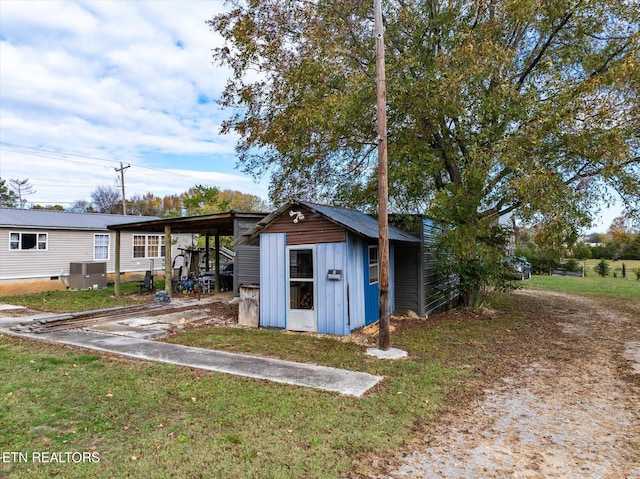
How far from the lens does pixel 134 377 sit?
5.16 meters

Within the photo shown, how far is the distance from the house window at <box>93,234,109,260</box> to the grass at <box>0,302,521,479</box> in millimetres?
12664

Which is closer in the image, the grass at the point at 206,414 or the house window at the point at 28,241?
the grass at the point at 206,414

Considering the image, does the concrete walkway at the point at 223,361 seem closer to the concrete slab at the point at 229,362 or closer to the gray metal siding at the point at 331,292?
the concrete slab at the point at 229,362

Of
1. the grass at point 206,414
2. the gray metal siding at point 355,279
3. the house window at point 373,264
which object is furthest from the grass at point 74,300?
the house window at point 373,264

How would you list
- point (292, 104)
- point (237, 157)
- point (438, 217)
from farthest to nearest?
point (237, 157) < point (292, 104) < point (438, 217)

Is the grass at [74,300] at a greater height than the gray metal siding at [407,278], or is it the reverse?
the gray metal siding at [407,278]

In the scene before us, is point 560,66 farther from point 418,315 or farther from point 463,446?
point 463,446

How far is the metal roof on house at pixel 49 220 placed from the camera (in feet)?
50.6

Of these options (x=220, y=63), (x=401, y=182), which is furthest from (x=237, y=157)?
(x=401, y=182)

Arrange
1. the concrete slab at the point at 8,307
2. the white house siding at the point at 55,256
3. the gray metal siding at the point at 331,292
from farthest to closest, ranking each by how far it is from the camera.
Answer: the white house siding at the point at 55,256 < the concrete slab at the point at 8,307 < the gray metal siding at the point at 331,292

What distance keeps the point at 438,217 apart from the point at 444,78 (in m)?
2.84

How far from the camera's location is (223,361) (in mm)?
5945

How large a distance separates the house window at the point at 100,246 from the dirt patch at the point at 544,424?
57.6ft

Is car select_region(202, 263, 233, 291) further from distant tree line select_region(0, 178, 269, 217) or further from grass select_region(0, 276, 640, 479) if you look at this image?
distant tree line select_region(0, 178, 269, 217)
